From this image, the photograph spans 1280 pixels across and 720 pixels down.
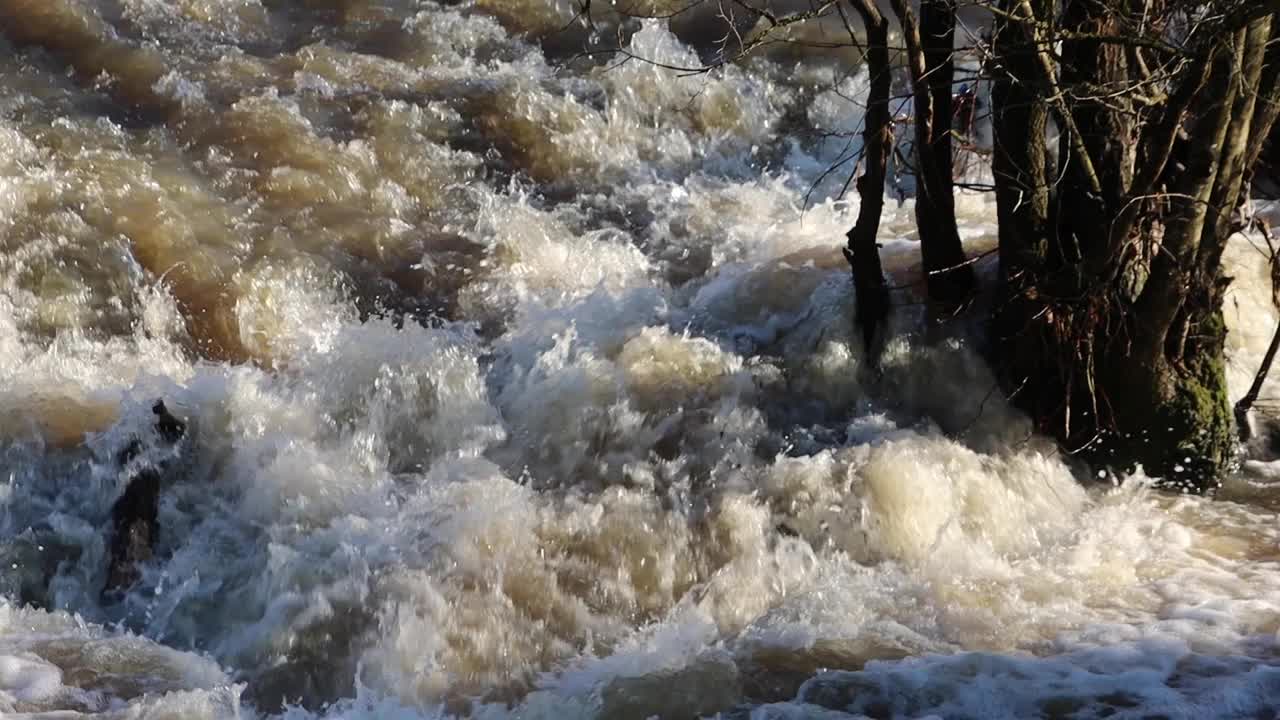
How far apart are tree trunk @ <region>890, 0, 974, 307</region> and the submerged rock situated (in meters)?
3.20

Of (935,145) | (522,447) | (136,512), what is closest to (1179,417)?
(935,145)

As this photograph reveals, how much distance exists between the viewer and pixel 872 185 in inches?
202

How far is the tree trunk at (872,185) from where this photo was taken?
4.98 meters

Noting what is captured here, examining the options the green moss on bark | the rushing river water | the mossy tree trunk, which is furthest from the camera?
the green moss on bark

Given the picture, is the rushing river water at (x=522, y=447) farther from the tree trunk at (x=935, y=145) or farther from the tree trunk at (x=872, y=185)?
the tree trunk at (x=935, y=145)

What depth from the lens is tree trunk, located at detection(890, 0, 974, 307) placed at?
4.95 meters

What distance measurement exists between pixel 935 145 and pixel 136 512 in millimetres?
3505

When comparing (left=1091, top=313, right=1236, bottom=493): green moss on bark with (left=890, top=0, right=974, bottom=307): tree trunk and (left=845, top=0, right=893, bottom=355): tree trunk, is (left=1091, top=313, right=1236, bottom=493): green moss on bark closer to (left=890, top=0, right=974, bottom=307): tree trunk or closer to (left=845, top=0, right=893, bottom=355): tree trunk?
(left=890, top=0, right=974, bottom=307): tree trunk

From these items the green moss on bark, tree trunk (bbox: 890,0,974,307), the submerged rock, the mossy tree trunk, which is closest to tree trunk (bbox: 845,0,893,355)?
tree trunk (bbox: 890,0,974,307)

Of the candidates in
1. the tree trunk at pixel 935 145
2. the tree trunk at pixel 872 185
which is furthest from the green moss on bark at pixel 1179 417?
the tree trunk at pixel 872 185

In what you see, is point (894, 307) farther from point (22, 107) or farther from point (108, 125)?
point (22, 107)

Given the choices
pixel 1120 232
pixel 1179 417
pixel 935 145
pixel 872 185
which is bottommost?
pixel 1179 417

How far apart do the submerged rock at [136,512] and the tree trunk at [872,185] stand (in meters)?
2.90

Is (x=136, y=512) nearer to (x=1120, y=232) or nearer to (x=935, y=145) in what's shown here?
(x=935, y=145)
